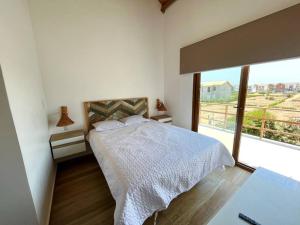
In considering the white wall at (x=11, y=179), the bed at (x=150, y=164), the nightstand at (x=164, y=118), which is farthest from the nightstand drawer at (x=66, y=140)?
the nightstand at (x=164, y=118)

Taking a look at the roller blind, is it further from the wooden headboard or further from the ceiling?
the wooden headboard

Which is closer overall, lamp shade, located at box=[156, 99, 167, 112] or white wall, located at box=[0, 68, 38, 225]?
white wall, located at box=[0, 68, 38, 225]

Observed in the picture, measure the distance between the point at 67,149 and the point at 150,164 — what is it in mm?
1593

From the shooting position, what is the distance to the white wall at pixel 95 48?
2.30m

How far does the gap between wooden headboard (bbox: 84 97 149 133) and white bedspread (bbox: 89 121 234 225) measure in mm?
583

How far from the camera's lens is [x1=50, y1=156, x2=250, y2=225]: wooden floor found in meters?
1.51

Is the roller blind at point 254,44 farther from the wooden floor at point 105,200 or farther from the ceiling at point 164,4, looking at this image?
the wooden floor at point 105,200

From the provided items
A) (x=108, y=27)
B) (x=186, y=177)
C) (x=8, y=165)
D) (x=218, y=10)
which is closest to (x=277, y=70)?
(x=218, y=10)

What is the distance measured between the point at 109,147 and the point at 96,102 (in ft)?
4.11

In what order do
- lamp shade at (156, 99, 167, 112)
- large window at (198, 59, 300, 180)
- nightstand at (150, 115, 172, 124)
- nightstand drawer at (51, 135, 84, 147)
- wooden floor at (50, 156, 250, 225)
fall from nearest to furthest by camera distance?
wooden floor at (50, 156, 250, 225) → large window at (198, 59, 300, 180) → nightstand drawer at (51, 135, 84, 147) → nightstand at (150, 115, 172, 124) → lamp shade at (156, 99, 167, 112)

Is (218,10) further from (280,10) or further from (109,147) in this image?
(109,147)

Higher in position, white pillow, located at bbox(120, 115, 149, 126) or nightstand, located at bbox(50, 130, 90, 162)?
white pillow, located at bbox(120, 115, 149, 126)

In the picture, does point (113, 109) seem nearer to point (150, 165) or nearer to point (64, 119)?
point (64, 119)

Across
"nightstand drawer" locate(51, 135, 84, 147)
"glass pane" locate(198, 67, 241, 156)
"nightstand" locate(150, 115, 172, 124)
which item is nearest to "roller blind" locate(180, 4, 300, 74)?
"glass pane" locate(198, 67, 241, 156)
